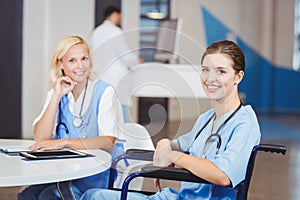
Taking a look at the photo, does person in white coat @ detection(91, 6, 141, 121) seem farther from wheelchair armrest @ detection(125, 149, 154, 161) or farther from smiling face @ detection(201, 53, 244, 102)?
smiling face @ detection(201, 53, 244, 102)

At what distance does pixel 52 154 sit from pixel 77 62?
18.4 inches

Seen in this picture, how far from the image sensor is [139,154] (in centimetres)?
192

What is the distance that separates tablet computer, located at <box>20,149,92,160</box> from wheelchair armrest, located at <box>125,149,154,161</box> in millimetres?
160

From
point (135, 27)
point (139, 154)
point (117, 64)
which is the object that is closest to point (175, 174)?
point (139, 154)

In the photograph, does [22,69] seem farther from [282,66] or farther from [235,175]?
[282,66]

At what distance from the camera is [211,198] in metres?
1.75

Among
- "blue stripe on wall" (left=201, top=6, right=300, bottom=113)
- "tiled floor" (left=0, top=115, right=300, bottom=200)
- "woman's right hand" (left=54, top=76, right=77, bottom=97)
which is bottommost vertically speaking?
"tiled floor" (left=0, top=115, right=300, bottom=200)

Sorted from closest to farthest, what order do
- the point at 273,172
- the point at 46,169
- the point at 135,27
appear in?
the point at 46,169 < the point at 273,172 < the point at 135,27

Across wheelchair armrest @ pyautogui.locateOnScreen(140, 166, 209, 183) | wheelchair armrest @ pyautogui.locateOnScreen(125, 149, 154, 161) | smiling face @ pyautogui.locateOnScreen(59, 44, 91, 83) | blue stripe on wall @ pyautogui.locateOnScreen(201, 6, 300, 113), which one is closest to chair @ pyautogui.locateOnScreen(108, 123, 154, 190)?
wheelchair armrest @ pyautogui.locateOnScreen(125, 149, 154, 161)

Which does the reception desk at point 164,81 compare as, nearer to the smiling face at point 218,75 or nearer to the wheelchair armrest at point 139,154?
the smiling face at point 218,75

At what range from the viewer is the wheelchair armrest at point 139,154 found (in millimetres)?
1897

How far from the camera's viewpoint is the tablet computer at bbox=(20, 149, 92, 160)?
5.89 feet

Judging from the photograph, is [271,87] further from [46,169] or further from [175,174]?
[46,169]

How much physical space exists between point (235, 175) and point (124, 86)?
529mm
